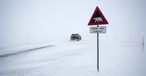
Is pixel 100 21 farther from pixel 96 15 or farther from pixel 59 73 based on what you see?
pixel 59 73

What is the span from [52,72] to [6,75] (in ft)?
7.30

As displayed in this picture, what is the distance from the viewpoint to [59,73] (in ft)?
16.0

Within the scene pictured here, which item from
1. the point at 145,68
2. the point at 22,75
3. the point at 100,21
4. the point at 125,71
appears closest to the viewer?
the point at 100,21

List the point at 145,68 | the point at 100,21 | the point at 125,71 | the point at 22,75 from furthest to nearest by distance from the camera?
the point at 145,68 < the point at 125,71 < the point at 22,75 < the point at 100,21

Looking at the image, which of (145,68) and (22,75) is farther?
(145,68)

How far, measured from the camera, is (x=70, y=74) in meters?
4.77

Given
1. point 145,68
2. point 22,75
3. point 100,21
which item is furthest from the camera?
point 145,68

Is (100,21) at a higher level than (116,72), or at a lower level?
higher

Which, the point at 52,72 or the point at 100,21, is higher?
the point at 100,21

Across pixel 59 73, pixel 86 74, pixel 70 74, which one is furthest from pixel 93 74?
pixel 59 73

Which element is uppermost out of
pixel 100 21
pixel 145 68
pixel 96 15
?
pixel 96 15

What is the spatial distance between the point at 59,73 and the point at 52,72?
0.38 meters

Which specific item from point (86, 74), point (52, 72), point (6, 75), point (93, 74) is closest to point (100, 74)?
point (93, 74)

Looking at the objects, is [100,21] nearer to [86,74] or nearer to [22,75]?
[86,74]
